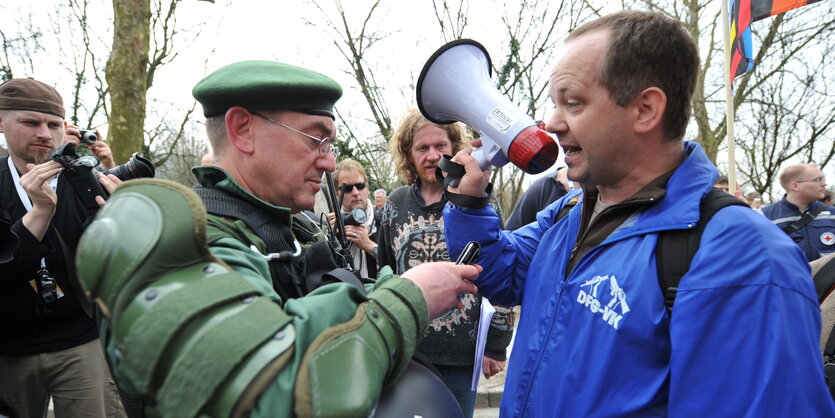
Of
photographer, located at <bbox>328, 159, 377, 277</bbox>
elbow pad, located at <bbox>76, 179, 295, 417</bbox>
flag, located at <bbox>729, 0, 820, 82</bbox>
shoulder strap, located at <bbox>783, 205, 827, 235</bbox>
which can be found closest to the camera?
elbow pad, located at <bbox>76, 179, 295, 417</bbox>

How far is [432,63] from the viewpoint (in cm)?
203

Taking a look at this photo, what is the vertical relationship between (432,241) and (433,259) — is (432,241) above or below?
above

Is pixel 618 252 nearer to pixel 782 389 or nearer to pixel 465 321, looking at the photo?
pixel 782 389

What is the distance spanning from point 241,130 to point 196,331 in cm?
94

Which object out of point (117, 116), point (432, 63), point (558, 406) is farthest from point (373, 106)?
point (558, 406)

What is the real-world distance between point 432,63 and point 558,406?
1.32m

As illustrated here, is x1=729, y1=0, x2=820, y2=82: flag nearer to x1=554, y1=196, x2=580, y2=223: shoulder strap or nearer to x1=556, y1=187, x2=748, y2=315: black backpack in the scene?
x1=554, y1=196, x2=580, y2=223: shoulder strap

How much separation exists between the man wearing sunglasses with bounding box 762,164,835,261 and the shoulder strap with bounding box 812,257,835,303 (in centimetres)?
428

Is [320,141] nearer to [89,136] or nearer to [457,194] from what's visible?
[457,194]

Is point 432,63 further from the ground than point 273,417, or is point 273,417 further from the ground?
point 432,63

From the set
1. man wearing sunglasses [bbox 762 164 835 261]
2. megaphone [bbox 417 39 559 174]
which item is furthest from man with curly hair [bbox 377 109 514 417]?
man wearing sunglasses [bbox 762 164 835 261]

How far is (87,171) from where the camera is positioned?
300 centimetres

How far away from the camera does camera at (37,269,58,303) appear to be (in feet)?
9.80

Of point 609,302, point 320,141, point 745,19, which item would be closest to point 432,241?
point 320,141
